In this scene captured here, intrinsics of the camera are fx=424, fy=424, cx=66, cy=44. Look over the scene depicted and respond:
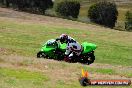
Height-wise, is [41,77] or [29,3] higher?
[41,77]

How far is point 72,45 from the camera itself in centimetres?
3119

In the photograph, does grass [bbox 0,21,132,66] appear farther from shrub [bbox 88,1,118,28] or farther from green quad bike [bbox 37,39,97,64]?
shrub [bbox 88,1,118,28]

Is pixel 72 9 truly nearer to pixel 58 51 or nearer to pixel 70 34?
pixel 70 34

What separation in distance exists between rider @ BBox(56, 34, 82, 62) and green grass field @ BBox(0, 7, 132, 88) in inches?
62.6

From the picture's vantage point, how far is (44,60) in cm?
2831

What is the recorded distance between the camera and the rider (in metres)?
31.0

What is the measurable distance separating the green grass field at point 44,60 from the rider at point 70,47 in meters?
1.59

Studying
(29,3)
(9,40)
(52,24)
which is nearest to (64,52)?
(9,40)

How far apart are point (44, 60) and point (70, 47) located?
3.49 m

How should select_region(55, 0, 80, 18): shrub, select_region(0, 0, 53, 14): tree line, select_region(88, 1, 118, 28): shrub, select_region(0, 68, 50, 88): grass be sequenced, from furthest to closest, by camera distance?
select_region(55, 0, 80, 18): shrub
select_region(88, 1, 118, 28): shrub
select_region(0, 0, 53, 14): tree line
select_region(0, 68, 50, 88): grass

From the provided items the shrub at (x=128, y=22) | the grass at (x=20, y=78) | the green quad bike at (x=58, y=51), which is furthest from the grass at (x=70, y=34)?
the shrub at (x=128, y=22)

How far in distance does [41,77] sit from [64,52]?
33.6 ft

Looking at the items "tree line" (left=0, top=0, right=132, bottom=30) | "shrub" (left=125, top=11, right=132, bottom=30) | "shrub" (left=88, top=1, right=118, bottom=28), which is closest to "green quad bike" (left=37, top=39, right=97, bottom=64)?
"tree line" (left=0, top=0, right=132, bottom=30)

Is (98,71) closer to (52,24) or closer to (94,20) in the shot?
(52,24)
